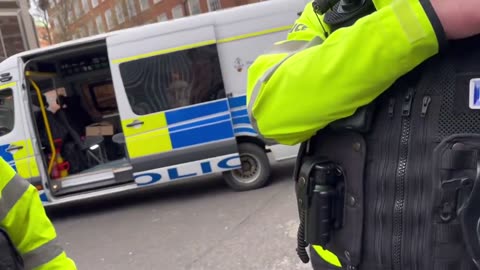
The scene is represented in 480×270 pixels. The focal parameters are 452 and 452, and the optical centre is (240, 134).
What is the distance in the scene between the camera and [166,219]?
18.5ft

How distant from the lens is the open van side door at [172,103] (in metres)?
5.95

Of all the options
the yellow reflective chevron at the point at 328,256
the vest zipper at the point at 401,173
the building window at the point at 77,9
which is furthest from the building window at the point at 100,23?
the vest zipper at the point at 401,173

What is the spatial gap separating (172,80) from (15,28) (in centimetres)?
1597

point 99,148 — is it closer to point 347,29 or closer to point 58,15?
point 347,29

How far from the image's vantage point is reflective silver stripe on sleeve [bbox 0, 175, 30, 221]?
1333 mm

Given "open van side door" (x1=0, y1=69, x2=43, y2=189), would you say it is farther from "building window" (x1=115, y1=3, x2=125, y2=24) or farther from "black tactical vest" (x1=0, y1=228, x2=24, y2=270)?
"building window" (x1=115, y1=3, x2=125, y2=24)

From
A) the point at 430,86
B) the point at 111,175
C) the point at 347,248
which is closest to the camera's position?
the point at 430,86

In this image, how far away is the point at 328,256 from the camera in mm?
1283

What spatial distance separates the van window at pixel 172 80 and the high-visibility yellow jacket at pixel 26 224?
468 centimetres

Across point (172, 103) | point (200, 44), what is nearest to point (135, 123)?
point (172, 103)

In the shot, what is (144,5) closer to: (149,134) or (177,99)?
(177,99)

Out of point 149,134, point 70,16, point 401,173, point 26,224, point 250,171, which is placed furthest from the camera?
point 70,16

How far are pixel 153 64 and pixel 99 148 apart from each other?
2.36 meters

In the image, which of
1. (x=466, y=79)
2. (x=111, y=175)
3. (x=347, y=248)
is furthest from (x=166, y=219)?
(x=466, y=79)
